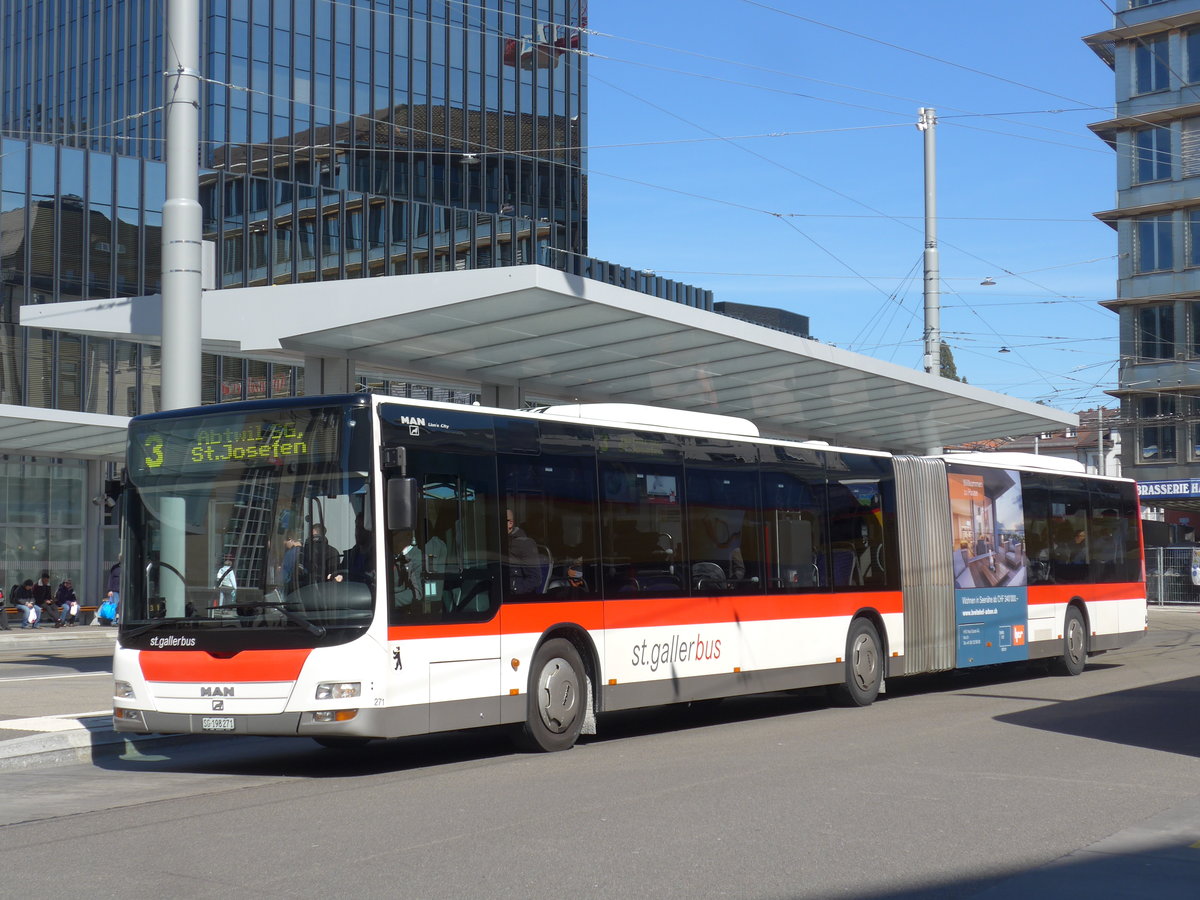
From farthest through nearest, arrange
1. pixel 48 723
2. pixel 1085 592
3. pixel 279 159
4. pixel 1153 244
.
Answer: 1. pixel 1153 244
2. pixel 279 159
3. pixel 1085 592
4. pixel 48 723

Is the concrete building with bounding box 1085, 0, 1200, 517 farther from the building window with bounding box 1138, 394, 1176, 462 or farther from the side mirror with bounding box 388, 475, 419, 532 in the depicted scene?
the side mirror with bounding box 388, 475, 419, 532

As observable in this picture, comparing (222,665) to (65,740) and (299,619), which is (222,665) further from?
(65,740)

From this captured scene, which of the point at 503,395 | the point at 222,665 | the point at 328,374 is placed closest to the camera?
the point at 222,665

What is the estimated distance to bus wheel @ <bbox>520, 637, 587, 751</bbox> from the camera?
1179 cm

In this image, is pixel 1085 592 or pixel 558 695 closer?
pixel 558 695

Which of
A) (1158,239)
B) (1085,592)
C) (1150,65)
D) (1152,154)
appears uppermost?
(1150,65)

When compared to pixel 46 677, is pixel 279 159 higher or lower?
higher

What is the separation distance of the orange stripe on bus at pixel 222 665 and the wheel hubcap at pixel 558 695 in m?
2.36

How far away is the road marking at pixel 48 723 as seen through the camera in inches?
488

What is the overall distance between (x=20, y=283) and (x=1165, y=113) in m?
42.9

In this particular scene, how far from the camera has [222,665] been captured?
34.4ft

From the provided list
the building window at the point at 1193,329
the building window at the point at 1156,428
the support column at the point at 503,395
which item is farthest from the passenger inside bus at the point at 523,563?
the building window at the point at 1193,329

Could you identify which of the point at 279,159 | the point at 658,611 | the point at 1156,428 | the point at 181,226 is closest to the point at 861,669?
the point at 658,611

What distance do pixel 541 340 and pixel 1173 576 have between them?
111 feet
